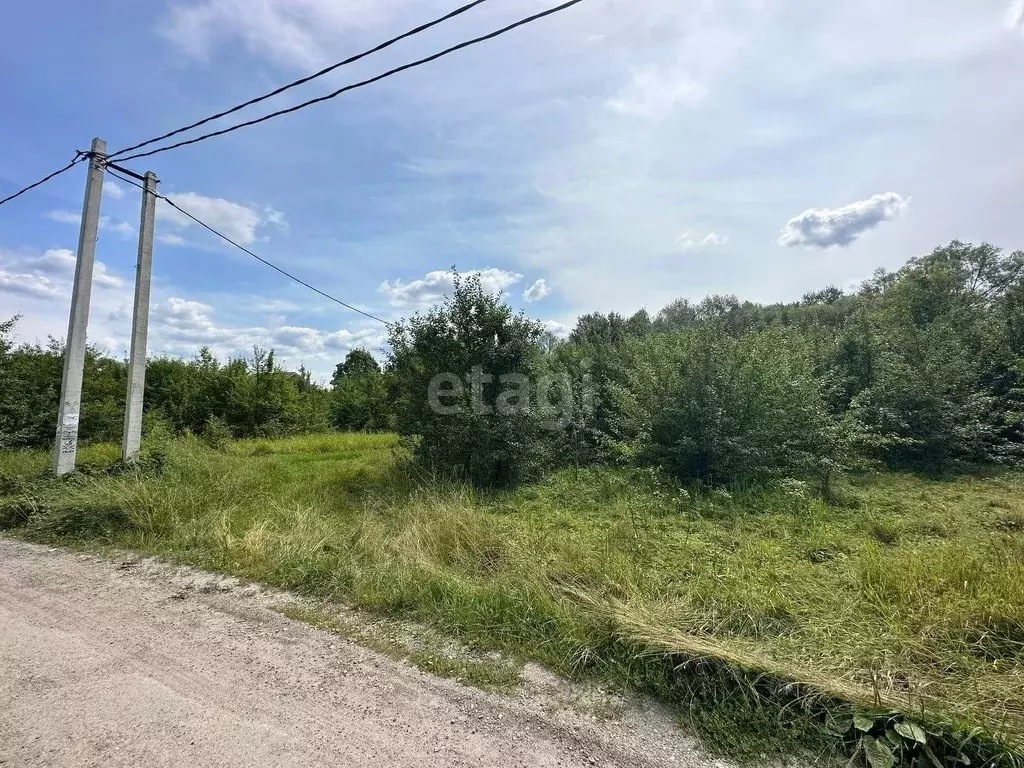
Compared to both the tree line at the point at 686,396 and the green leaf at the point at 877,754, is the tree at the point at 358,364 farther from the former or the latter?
the green leaf at the point at 877,754

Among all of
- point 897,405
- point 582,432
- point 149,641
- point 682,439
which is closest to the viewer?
point 149,641

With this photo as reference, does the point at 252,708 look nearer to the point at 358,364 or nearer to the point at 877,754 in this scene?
the point at 877,754

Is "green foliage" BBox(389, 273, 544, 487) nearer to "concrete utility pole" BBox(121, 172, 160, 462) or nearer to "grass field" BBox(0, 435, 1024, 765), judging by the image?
"grass field" BBox(0, 435, 1024, 765)

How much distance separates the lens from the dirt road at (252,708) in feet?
6.34

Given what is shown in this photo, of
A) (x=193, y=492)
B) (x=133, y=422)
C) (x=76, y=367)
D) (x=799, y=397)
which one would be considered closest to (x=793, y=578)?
(x=799, y=397)

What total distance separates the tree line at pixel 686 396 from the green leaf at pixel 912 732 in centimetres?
561

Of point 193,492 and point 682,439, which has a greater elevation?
point 682,439

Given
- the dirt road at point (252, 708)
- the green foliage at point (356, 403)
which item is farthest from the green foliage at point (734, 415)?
the green foliage at point (356, 403)

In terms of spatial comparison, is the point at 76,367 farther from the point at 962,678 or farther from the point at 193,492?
the point at 962,678

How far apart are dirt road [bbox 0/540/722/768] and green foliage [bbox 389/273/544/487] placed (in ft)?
15.0

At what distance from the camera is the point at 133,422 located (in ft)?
22.2

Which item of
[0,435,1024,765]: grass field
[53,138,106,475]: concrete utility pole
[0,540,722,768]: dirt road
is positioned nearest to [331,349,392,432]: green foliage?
[53,138,106,475]: concrete utility pole

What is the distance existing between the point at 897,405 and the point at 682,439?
18.1 feet

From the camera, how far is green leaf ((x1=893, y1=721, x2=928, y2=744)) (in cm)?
186
